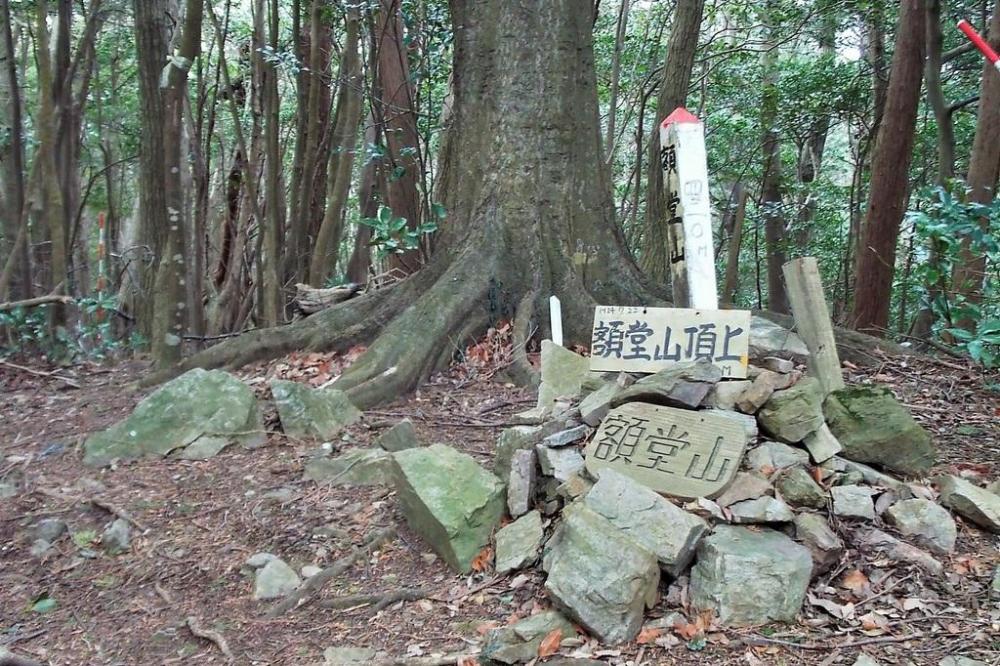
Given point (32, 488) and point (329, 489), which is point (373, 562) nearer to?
point (329, 489)

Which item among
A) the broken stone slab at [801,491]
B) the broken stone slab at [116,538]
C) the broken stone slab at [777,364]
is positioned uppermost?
the broken stone slab at [777,364]

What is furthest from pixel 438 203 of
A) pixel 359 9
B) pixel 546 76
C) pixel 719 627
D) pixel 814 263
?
pixel 719 627

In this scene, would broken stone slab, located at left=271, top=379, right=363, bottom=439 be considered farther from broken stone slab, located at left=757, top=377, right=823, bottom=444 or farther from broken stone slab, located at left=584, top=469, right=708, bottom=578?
broken stone slab, located at left=757, top=377, right=823, bottom=444

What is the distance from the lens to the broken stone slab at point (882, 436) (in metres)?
3.62

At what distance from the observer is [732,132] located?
1349 centimetres

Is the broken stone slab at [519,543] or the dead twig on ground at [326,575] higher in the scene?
the broken stone slab at [519,543]

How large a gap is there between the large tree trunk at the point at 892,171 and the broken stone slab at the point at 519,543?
6582 mm

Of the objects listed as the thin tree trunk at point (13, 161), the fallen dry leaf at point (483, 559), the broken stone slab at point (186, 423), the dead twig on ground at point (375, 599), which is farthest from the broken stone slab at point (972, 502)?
the thin tree trunk at point (13, 161)

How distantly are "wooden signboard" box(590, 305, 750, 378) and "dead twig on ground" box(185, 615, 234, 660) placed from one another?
203 centimetres

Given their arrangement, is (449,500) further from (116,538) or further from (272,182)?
(272,182)

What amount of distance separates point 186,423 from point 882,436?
3.62m

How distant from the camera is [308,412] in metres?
4.70

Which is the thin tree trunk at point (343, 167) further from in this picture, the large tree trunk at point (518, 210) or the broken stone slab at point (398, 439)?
the broken stone slab at point (398, 439)

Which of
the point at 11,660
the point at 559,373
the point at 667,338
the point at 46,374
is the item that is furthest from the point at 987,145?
the point at 11,660
